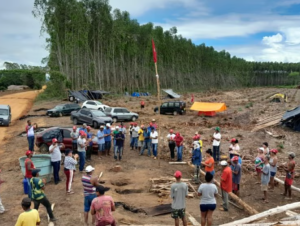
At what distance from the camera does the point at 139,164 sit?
1509cm

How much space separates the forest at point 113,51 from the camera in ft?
169

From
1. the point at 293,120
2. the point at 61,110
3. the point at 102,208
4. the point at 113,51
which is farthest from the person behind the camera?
the point at 113,51

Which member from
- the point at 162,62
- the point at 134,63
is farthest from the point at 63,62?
the point at 162,62

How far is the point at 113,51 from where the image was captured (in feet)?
204

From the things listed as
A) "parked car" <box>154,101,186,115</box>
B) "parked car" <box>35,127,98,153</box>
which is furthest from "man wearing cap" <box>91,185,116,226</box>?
"parked car" <box>154,101,186,115</box>

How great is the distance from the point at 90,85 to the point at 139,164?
43.9 metres

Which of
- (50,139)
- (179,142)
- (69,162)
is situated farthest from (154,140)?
(69,162)

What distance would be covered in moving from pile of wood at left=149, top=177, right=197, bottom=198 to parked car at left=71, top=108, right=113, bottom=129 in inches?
494

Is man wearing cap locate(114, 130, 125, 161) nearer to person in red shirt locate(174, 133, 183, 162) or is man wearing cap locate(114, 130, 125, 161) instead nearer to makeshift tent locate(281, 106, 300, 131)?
person in red shirt locate(174, 133, 183, 162)

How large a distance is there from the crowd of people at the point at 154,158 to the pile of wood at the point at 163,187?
1.04 metres

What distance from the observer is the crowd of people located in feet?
21.2

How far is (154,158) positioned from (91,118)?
9.78 m

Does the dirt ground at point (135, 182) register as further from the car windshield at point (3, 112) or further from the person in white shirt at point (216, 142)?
the car windshield at point (3, 112)

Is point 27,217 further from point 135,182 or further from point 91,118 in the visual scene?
point 91,118
